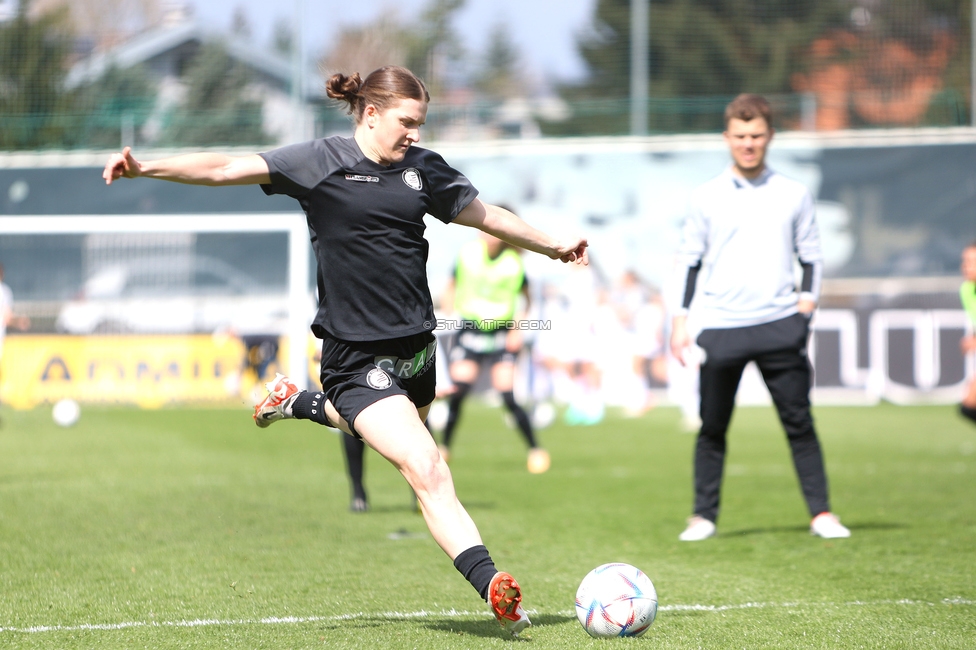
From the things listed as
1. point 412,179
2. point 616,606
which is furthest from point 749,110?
point 616,606

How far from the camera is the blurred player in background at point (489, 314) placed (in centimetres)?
998

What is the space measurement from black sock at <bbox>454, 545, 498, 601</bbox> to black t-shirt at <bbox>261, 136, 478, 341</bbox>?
2.76 feet

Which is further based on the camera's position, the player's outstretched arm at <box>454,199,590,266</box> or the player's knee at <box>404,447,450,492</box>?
the player's outstretched arm at <box>454,199,590,266</box>

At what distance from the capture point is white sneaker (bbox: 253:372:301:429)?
15.7 ft

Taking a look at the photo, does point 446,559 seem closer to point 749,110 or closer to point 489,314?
point 749,110

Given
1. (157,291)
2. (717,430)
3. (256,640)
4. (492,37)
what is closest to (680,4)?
(492,37)

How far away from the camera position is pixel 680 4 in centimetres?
2047

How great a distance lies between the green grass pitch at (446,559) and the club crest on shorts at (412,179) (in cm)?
162

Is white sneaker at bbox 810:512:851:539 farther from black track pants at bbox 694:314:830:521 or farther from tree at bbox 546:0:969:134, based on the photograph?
tree at bbox 546:0:969:134

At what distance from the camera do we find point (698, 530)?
253 inches

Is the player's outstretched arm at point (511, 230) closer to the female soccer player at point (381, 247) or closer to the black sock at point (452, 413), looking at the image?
the female soccer player at point (381, 247)

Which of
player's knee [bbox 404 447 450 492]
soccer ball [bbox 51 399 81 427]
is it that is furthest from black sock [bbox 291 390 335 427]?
soccer ball [bbox 51 399 81 427]

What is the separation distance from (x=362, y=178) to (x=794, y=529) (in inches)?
149

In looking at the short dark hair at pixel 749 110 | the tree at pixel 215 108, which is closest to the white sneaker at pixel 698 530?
the short dark hair at pixel 749 110
